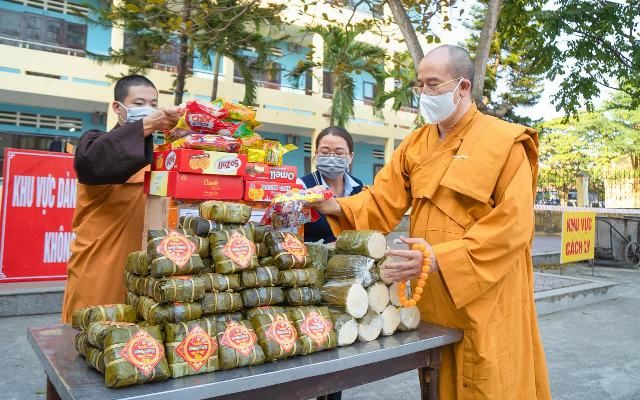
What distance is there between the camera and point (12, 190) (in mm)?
5535

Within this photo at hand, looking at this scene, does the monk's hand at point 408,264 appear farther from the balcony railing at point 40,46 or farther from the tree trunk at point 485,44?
the balcony railing at point 40,46

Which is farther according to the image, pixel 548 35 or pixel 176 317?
pixel 548 35

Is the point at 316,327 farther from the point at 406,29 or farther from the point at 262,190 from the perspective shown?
the point at 406,29

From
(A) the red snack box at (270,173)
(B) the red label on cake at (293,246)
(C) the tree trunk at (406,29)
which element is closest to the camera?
(B) the red label on cake at (293,246)

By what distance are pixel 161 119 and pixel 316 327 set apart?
1068 mm

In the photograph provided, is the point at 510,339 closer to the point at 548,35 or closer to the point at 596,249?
the point at 548,35

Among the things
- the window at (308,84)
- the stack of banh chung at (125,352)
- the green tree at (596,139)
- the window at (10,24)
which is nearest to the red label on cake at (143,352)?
the stack of banh chung at (125,352)

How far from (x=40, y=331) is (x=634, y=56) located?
345 inches

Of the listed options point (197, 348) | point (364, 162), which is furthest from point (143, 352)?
point (364, 162)

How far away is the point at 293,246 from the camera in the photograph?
172 cm

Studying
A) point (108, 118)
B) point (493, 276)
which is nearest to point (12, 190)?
point (493, 276)

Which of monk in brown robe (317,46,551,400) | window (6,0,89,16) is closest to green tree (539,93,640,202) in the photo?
window (6,0,89,16)

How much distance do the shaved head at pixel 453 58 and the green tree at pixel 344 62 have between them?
17.2 feet

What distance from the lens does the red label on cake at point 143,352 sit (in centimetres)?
124
